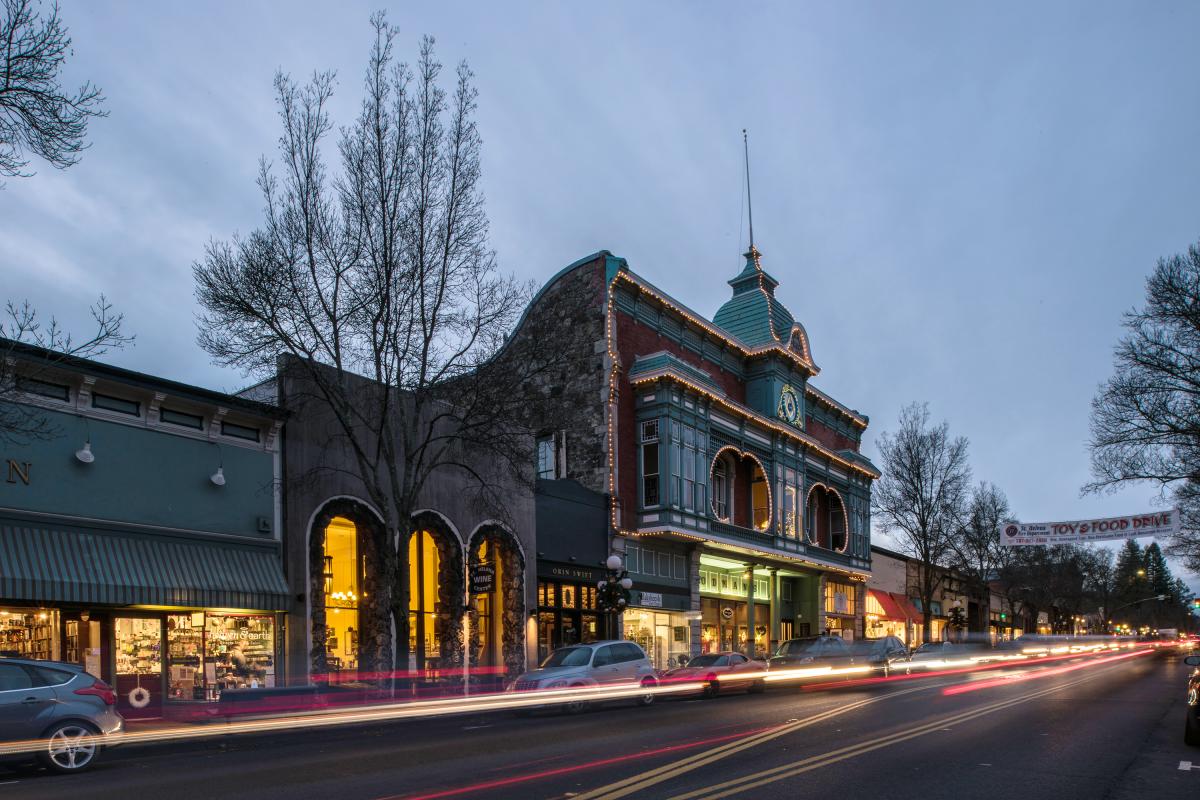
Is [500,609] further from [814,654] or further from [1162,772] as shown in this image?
[1162,772]

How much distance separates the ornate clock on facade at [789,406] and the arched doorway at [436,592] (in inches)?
835

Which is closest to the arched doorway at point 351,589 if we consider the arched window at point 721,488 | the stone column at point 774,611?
the arched window at point 721,488

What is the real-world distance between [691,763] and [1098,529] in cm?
2328

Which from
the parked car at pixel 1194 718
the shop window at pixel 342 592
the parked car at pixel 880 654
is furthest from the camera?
the parked car at pixel 880 654

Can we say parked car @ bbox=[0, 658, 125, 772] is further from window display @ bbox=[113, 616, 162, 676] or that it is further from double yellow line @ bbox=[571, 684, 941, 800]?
window display @ bbox=[113, 616, 162, 676]

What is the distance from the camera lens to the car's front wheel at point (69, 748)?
13023 millimetres

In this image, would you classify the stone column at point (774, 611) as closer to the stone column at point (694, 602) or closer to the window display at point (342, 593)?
the stone column at point (694, 602)

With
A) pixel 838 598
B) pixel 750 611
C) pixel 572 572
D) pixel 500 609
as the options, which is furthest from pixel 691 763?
pixel 838 598

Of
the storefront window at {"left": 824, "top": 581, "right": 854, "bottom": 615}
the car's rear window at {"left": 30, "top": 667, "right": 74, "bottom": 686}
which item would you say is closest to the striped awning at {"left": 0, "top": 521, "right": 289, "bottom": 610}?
the car's rear window at {"left": 30, "top": 667, "right": 74, "bottom": 686}

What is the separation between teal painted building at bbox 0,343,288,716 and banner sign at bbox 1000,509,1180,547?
21981 millimetres

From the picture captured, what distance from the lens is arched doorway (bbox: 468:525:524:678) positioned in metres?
31.4

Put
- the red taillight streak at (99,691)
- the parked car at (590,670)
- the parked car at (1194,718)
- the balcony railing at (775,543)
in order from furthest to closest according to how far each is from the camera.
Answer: the balcony railing at (775,543), the parked car at (590,670), the parked car at (1194,718), the red taillight streak at (99,691)

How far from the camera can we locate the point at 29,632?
20.0 metres

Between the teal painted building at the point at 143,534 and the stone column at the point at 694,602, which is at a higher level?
the teal painted building at the point at 143,534
